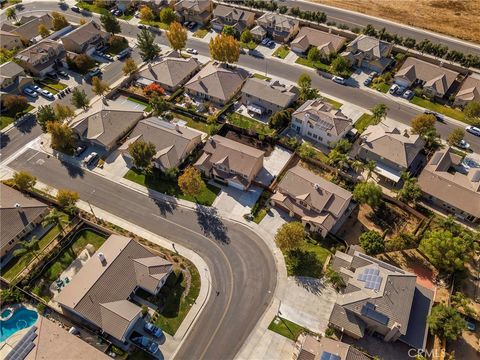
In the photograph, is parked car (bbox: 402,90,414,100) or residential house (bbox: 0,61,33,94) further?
residential house (bbox: 0,61,33,94)

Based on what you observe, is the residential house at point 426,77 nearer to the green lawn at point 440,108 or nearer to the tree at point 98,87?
the green lawn at point 440,108

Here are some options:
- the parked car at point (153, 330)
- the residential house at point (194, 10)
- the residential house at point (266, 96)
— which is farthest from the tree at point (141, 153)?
the residential house at point (194, 10)

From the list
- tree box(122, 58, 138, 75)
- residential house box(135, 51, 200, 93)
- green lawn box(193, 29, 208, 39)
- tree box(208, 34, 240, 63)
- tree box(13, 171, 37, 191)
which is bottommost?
tree box(13, 171, 37, 191)

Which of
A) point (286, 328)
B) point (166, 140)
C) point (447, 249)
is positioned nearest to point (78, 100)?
point (166, 140)

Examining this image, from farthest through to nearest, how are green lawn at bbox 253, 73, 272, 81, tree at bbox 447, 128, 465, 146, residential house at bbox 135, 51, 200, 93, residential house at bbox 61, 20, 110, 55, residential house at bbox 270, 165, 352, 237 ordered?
residential house at bbox 61, 20, 110, 55 → green lawn at bbox 253, 73, 272, 81 → residential house at bbox 135, 51, 200, 93 → tree at bbox 447, 128, 465, 146 → residential house at bbox 270, 165, 352, 237

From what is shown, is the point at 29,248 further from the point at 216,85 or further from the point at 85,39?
the point at 85,39

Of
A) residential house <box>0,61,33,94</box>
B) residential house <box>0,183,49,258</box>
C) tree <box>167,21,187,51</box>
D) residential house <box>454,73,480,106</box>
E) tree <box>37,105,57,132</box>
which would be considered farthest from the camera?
tree <box>167,21,187,51</box>

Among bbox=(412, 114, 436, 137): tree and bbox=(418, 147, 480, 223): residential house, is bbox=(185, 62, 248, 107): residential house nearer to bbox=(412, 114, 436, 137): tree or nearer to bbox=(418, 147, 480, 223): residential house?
bbox=(412, 114, 436, 137): tree

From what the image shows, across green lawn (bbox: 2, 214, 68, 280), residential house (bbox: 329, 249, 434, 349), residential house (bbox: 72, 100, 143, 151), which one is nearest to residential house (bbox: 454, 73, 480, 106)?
residential house (bbox: 329, 249, 434, 349)

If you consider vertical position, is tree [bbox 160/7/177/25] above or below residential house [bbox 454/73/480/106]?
below
